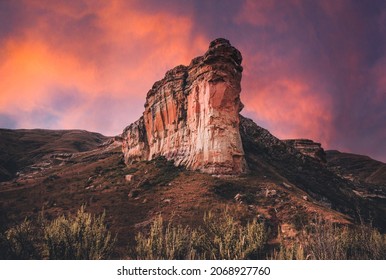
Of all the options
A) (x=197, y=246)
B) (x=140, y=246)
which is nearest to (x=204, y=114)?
(x=197, y=246)

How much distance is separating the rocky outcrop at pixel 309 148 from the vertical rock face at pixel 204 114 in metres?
39.4

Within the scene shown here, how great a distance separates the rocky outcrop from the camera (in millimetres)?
81000

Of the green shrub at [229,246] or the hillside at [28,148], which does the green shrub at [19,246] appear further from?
the hillside at [28,148]

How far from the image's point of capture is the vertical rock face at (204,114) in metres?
47.1

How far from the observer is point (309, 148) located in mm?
83625

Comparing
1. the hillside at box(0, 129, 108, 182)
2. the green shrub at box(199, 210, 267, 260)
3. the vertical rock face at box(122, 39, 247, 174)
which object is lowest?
the green shrub at box(199, 210, 267, 260)

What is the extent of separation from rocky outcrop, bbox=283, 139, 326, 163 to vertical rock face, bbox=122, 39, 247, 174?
3943 centimetres

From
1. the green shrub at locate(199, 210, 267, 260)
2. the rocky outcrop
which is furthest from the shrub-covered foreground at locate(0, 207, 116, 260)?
the rocky outcrop

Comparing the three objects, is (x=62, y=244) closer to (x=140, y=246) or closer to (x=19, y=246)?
(x=19, y=246)

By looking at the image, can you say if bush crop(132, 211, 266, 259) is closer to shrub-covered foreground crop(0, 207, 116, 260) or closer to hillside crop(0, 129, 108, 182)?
shrub-covered foreground crop(0, 207, 116, 260)

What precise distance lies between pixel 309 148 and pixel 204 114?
150 feet

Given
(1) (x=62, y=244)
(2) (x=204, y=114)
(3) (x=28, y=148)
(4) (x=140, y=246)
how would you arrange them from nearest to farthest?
(1) (x=62, y=244), (4) (x=140, y=246), (2) (x=204, y=114), (3) (x=28, y=148)

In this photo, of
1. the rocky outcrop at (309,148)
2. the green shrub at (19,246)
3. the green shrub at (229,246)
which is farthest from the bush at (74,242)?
the rocky outcrop at (309,148)
